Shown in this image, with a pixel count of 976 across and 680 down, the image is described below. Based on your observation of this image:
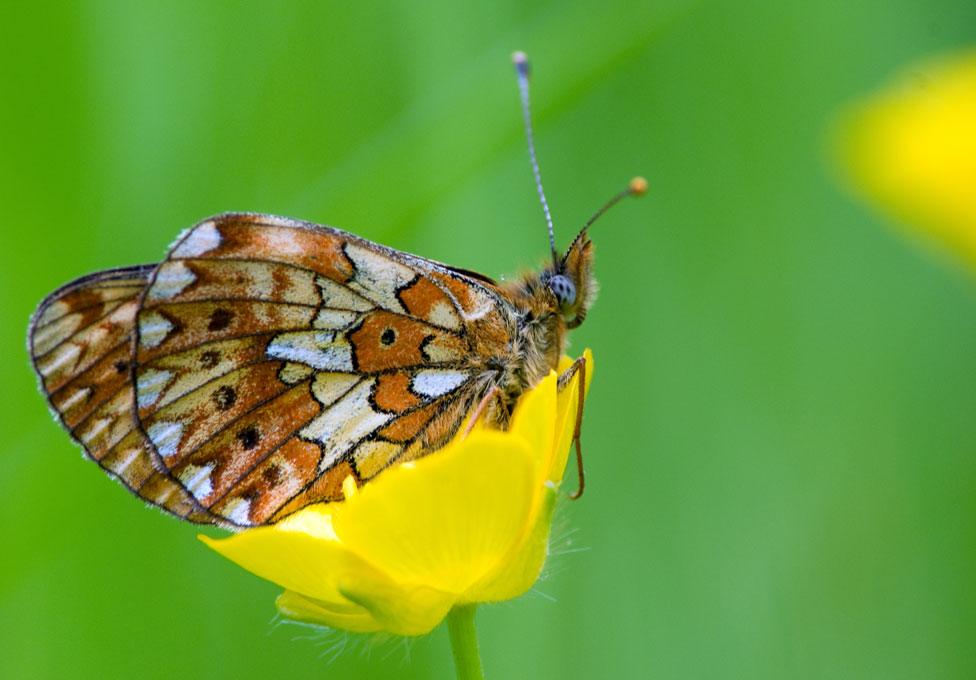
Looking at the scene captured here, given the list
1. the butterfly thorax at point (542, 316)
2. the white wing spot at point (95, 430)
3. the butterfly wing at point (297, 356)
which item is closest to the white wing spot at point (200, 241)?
the butterfly wing at point (297, 356)

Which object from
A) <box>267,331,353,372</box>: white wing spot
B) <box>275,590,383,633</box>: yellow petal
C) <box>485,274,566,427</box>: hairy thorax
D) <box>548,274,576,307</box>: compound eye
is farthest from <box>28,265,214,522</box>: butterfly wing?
<box>548,274,576,307</box>: compound eye

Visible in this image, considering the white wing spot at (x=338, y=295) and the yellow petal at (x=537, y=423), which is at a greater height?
the white wing spot at (x=338, y=295)

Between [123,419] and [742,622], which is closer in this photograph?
[123,419]

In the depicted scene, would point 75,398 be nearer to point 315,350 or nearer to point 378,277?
point 315,350

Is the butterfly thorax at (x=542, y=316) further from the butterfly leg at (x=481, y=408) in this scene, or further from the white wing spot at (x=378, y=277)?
the white wing spot at (x=378, y=277)

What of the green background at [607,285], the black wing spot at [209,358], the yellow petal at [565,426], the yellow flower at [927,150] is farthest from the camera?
the green background at [607,285]

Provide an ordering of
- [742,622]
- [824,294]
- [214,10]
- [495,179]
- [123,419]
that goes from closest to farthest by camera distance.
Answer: [123,419] < [742,622] < [214,10] < [495,179] < [824,294]

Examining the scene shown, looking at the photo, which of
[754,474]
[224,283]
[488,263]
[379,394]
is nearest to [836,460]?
[754,474]

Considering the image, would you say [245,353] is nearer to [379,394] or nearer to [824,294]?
[379,394]
